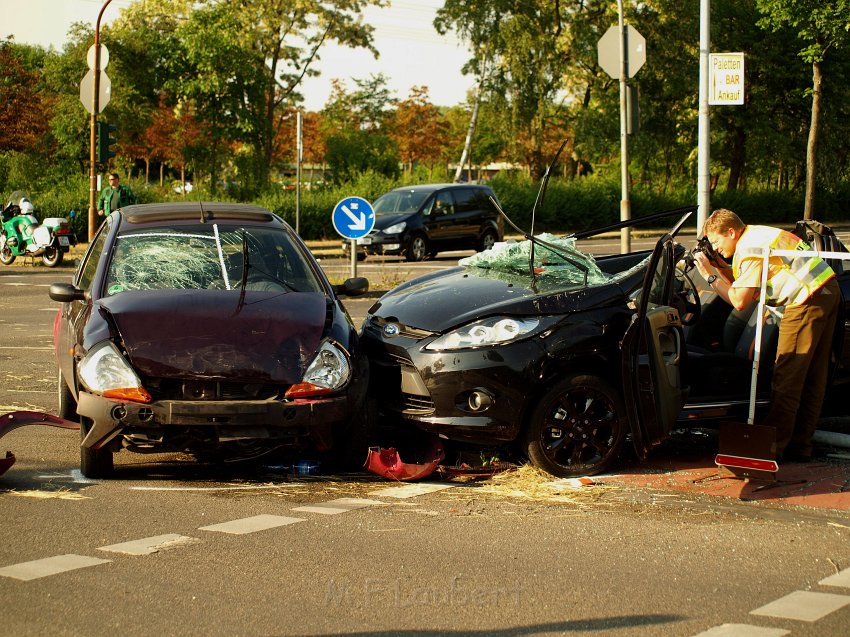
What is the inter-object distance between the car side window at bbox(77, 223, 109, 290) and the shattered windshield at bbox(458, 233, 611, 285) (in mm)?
2531

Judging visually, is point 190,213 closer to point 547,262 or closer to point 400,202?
point 547,262

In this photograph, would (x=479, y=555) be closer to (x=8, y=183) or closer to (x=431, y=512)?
(x=431, y=512)

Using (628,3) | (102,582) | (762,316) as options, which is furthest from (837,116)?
(102,582)

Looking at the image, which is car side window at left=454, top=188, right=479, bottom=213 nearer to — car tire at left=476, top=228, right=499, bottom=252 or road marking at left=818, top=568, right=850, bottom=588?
car tire at left=476, top=228, right=499, bottom=252

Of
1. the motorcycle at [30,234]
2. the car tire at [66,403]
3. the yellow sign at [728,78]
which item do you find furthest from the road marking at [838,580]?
the motorcycle at [30,234]

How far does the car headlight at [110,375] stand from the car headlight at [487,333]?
5.70 ft

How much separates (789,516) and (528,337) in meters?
1.77

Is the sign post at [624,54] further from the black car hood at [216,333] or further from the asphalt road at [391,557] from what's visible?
the asphalt road at [391,557]

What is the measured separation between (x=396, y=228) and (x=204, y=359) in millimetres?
22389

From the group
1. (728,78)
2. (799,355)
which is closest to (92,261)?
(799,355)

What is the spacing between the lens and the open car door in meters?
6.94

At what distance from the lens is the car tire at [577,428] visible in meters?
7.10

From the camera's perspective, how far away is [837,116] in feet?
162

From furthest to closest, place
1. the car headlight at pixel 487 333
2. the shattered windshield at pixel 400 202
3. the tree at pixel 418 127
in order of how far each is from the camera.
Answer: the tree at pixel 418 127 → the shattered windshield at pixel 400 202 → the car headlight at pixel 487 333
